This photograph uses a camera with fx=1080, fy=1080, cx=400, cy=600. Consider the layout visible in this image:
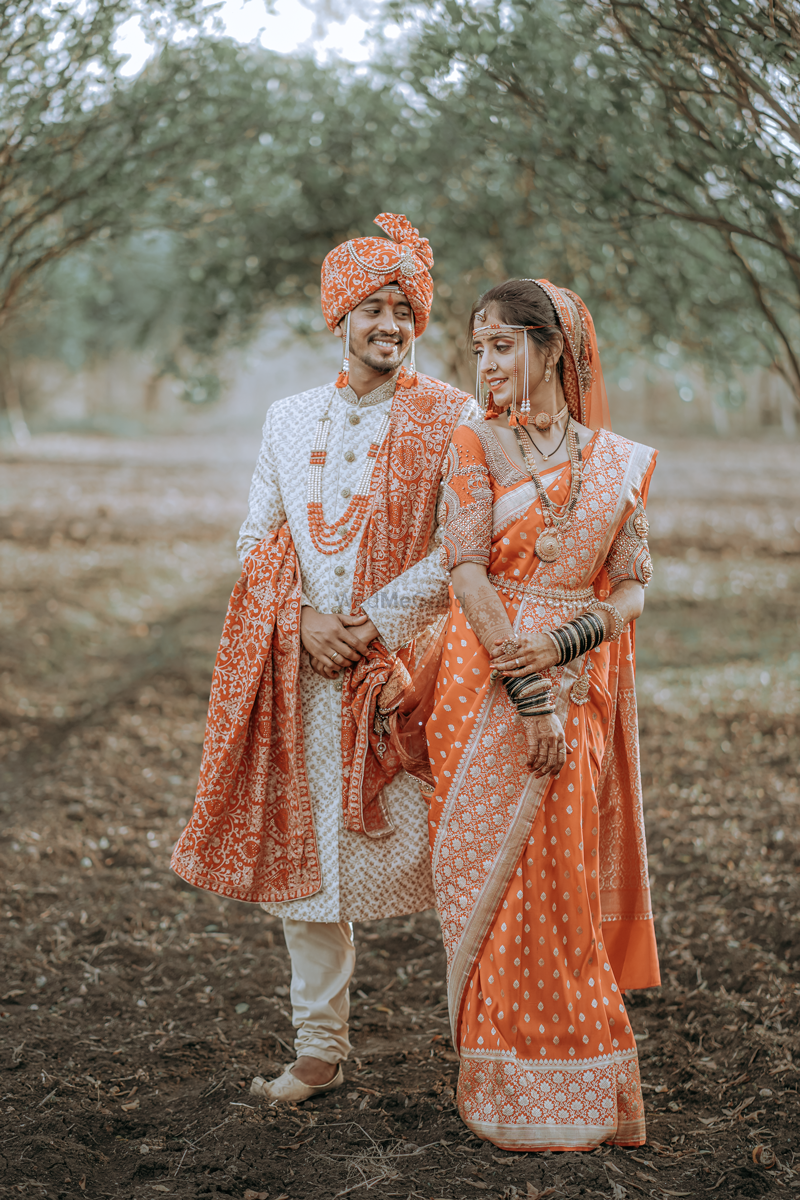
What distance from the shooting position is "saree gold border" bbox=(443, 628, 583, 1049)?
2885 mm

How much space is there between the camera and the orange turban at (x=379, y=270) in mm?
3227

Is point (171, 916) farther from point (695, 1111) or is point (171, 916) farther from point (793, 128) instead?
point (793, 128)

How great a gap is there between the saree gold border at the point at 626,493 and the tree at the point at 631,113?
1472 millimetres

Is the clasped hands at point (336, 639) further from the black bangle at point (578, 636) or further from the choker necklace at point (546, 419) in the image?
the choker necklace at point (546, 419)

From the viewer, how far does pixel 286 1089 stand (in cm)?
326

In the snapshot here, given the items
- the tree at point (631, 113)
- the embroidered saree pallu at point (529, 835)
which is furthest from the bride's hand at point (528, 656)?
the tree at point (631, 113)

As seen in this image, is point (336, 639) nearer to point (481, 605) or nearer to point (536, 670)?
point (481, 605)

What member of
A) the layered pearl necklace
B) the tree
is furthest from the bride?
the tree

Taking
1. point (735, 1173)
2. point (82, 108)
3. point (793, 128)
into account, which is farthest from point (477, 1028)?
point (82, 108)

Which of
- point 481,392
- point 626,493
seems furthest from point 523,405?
point 626,493

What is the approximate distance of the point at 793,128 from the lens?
391cm

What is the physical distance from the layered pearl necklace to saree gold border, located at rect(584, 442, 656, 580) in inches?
28.5

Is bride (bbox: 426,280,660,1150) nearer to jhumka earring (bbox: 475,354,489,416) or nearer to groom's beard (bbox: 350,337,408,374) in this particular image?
jhumka earring (bbox: 475,354,489,416)

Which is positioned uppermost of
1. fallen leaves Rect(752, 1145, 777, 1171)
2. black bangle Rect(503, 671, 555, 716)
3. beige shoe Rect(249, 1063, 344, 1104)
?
black bangle Rect(503, 671, 555, 716)
